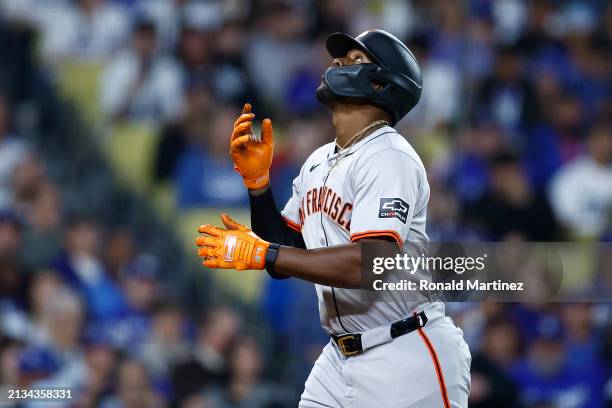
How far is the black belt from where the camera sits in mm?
3236

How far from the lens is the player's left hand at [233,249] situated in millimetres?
3025

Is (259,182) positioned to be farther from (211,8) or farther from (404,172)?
(211,8)

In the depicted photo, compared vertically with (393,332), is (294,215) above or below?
above

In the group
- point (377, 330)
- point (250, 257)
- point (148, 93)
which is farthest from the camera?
point (148, 93)

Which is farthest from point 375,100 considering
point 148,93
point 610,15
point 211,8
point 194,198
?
point 610,15

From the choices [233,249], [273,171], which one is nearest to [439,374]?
[233,249]

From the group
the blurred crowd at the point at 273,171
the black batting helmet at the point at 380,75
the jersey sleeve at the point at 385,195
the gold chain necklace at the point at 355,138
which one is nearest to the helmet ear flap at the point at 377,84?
the black batting helmet at the point at 380,75

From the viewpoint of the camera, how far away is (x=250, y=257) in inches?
119

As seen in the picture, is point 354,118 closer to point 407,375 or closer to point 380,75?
point 380,75

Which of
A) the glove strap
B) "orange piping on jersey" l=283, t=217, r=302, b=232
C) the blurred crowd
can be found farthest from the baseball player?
the blurred crowd

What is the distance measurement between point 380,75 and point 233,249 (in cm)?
77

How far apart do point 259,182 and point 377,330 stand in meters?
0.68

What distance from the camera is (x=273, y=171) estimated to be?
686cm

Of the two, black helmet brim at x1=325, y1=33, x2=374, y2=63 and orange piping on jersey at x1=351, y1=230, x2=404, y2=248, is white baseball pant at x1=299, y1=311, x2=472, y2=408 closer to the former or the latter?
orange piping on jersey at x1=351, y1=230, x2=404, y2=248
